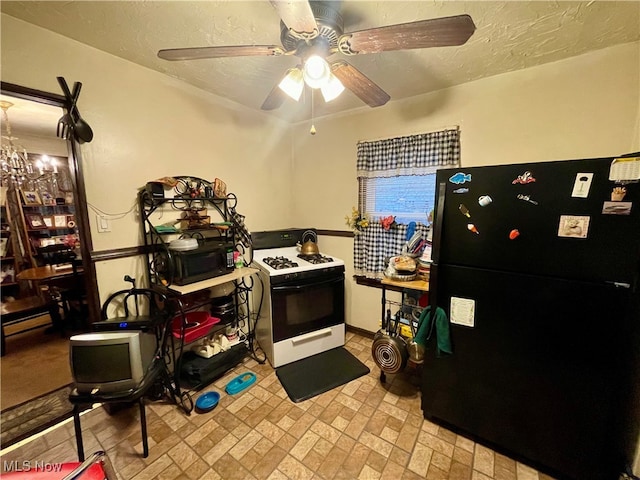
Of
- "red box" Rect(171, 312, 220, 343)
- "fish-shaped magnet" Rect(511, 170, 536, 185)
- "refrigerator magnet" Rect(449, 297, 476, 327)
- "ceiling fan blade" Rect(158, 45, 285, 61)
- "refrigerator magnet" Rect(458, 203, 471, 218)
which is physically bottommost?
"red box" Rect(171, 312, 220, 343)

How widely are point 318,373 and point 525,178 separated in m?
2.06

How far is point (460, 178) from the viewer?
1.46 meters

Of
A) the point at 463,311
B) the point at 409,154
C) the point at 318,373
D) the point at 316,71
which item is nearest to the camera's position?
the point at 316,71

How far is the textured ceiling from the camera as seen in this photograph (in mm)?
1267

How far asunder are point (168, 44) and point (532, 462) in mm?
3284

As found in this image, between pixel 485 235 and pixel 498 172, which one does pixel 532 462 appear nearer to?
pixel 485 235

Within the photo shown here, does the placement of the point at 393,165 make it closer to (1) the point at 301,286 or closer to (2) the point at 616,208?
(1) the point at 301,286

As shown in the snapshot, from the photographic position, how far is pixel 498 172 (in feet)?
4.47

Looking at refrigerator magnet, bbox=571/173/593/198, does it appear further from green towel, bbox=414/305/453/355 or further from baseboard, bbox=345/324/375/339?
baseboard, bbox=345/324/375/339

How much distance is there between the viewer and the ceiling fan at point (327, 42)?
926mm

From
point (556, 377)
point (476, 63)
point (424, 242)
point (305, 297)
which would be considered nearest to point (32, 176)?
point (305, 297)

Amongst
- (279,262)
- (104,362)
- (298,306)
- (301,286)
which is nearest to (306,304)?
(298,306)

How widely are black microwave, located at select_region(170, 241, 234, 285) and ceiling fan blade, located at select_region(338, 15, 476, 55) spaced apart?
5.17 ft

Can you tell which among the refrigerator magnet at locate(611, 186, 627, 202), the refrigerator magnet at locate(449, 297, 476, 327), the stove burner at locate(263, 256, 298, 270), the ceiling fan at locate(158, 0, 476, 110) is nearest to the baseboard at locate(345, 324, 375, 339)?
the stove burner at locate(263, 256, 298, 270)
